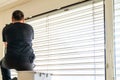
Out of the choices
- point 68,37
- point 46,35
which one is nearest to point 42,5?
point 46,35

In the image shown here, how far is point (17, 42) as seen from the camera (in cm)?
280

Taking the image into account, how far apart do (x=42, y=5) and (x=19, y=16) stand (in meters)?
1.29

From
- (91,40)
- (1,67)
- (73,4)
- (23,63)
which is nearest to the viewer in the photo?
(23,63)

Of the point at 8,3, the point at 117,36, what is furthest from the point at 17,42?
the point at 8,3

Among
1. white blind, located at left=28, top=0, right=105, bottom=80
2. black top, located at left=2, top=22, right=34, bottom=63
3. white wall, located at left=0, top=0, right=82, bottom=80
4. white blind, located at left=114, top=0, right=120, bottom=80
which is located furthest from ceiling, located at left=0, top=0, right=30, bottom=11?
white blind, located at left=114, top=0, right=120, bottom=80

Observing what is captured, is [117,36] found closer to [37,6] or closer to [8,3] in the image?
[37,6]

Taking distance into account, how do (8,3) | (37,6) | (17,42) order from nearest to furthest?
(17,42) < (37,6) < (8,3)

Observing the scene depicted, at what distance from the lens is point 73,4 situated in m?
3.54

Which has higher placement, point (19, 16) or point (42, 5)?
point (42, 5)

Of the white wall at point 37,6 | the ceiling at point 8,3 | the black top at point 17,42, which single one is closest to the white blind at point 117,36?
the white wall at point 37,6

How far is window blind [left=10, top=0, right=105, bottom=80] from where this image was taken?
3166 millimetres

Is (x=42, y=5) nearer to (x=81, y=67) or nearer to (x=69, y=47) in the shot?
(x=69, y=47)

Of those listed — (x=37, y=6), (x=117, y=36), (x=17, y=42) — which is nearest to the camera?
(x=17, y=42)

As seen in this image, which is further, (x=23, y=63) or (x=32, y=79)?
(x=23, y=63)
